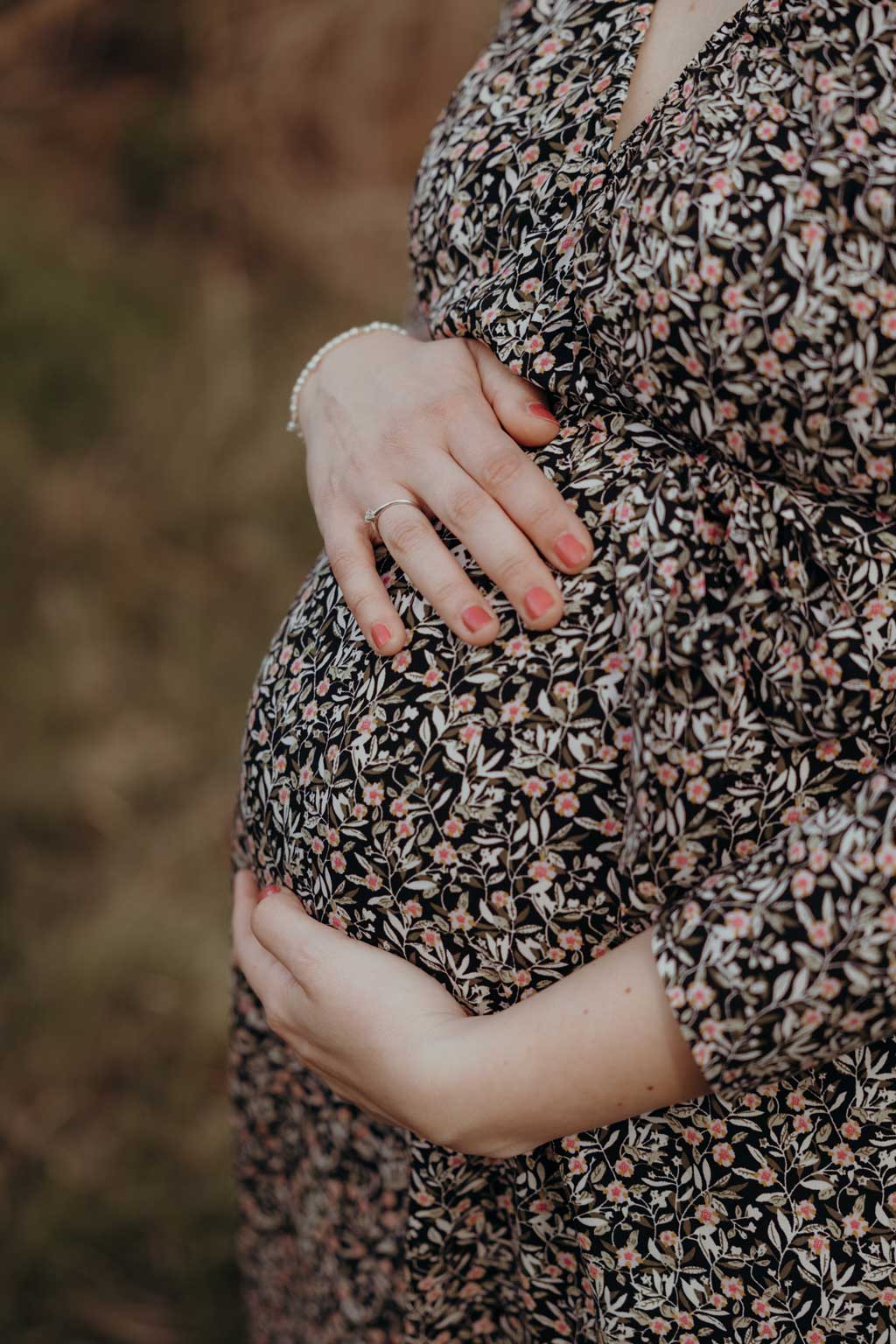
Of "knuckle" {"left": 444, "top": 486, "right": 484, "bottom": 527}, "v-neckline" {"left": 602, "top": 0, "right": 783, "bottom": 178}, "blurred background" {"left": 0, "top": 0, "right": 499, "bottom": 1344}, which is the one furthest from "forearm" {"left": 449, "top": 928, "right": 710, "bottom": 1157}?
"blurred background" {"left": 0, "top": 0, "right": 499, "bottom": 1344}

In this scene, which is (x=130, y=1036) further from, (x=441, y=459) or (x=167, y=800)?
(x=441, y=459)

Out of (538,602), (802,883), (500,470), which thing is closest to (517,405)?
(500,470)

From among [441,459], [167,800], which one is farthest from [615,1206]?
[167,800]

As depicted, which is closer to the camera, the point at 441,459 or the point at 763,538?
the point at 763,538

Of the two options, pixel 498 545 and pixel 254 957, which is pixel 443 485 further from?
pixel 254 957

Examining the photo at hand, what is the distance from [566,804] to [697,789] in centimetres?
10

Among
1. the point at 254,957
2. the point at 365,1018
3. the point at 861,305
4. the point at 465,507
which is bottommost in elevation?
the point at 365,1018

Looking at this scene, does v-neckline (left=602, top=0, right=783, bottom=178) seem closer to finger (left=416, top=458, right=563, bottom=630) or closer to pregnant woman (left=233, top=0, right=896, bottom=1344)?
pregnant woman (left=233, top=0, right=896, bottom=1344)

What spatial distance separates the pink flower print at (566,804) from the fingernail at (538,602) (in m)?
0.14

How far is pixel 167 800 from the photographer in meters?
2.72

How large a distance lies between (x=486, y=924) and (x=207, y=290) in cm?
270

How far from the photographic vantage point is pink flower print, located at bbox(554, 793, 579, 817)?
0.84 metres

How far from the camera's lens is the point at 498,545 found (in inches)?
35.0

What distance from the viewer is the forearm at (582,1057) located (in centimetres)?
75
